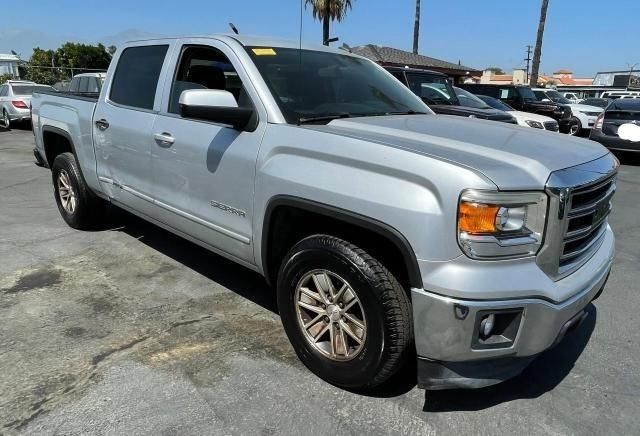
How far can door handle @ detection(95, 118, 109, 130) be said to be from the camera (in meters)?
4.63

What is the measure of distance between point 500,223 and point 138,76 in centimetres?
336

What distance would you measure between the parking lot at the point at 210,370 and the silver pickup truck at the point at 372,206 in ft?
0.92

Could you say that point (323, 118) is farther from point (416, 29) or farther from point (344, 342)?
point (416, 29)

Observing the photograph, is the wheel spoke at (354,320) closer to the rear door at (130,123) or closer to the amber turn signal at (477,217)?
the amber turn signal at (477,217)

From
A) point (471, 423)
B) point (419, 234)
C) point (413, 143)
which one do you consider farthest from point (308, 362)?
point (413, 143)

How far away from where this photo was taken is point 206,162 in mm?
3480

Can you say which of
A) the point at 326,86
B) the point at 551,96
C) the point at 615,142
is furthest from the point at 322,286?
the point at 551,96

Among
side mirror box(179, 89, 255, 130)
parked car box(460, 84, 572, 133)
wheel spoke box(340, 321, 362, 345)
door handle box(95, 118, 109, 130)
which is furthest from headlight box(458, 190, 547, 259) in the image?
parked car box(460, 84, 572, 133)

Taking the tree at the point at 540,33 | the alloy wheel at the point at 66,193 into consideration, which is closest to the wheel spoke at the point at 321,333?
the alloy wheel at the point at 66,193

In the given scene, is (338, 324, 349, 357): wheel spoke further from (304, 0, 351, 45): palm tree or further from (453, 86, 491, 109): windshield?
(304, 0, 351, 45): palm tree

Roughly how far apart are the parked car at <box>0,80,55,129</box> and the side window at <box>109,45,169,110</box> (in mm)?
15513

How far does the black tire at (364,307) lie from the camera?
2.52 m

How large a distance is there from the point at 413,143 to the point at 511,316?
0.92 meters

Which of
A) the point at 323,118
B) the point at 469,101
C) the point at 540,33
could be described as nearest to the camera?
the point at 323,118
